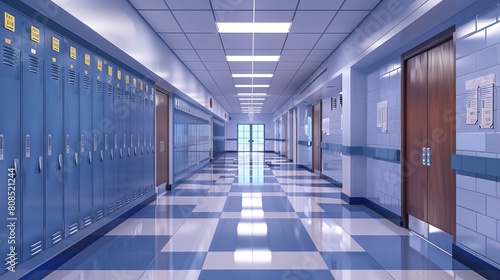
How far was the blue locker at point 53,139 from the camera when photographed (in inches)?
116

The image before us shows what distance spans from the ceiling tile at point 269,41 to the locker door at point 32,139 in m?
3.70

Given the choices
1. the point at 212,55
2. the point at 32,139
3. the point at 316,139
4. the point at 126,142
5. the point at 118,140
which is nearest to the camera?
the point at 32,139

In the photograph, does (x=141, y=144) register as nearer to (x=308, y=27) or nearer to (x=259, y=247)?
(x=259, y=247)

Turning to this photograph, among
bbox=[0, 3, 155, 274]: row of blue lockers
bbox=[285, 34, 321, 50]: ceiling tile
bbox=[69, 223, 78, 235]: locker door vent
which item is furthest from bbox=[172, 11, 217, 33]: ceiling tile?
bbox=[69, 223, 78, 235]: locker door vent

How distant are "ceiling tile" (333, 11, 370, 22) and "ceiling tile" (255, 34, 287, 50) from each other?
1088 millimetres

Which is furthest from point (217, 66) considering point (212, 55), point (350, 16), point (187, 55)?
point (350, 16)

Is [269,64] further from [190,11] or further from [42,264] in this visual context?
[42,264]

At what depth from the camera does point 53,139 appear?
9.97 ft

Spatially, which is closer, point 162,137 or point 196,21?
point 196,21

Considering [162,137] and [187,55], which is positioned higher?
[187,55]

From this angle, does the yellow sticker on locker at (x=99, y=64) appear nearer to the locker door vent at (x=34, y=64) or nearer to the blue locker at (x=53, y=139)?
the blue locker at (x=53, y=139)

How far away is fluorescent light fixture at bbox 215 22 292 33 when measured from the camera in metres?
5.23

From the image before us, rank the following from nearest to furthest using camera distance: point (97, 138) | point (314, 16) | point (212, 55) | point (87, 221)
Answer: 1. point (87, 221)
2. point (97, 138)
3. point (314, 16)
4. point (212, 55)

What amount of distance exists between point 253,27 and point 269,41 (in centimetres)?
77
